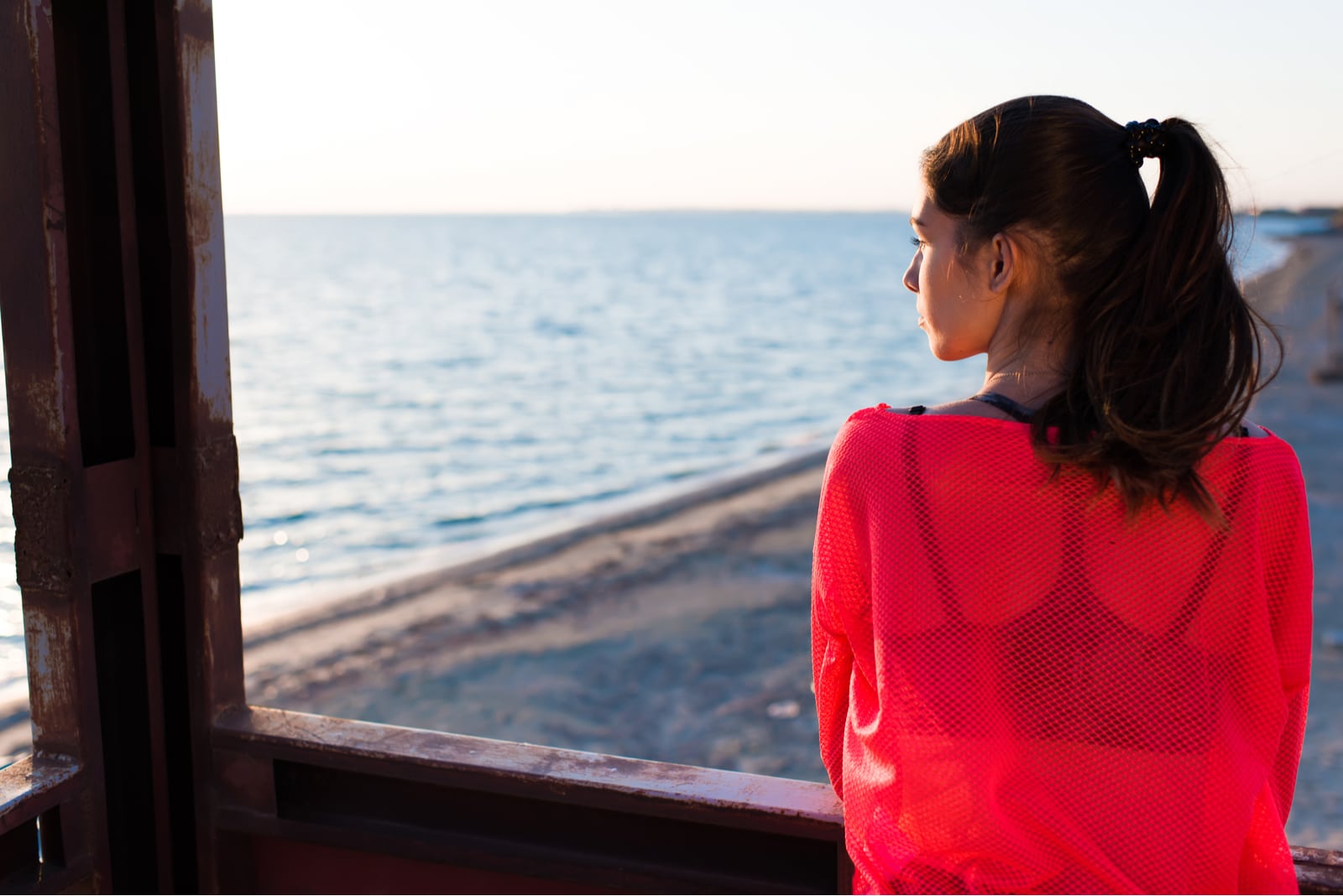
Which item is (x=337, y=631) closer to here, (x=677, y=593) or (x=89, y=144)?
(x=677, y=593)

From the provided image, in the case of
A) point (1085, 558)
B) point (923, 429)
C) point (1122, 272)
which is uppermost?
point (1122, 272)

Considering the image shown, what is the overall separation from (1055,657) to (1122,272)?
1.38 ft

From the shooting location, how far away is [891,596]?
1198 millimetres

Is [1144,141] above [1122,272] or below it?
above

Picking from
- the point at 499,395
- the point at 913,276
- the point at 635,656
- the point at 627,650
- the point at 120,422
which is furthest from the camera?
the point at 499,395

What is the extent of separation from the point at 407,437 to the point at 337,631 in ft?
32.8

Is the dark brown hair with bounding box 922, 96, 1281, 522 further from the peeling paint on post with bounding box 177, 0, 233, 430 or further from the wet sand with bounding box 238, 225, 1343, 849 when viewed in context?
the wet sand with bounding box 238, 225, 1343, 849

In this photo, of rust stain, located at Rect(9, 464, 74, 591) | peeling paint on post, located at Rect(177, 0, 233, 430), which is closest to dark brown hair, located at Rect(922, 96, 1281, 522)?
peeling paint on post, located at Rect(177, 0, 233, 430)

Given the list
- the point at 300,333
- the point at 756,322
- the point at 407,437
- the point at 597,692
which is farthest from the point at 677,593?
the point at 756,322

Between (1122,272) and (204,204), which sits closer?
(1122,272)

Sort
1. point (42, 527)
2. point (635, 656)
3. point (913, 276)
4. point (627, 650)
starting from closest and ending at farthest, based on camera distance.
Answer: point (913, 276), point (42, 527), point (635, 656), point (627, 650)

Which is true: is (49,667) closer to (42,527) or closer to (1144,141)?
(42,527)

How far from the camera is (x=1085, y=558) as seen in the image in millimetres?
1161

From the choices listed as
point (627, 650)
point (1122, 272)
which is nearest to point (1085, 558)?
point (1122, 272)
